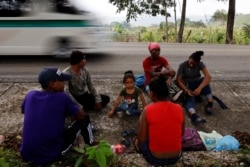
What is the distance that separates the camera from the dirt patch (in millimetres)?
5434

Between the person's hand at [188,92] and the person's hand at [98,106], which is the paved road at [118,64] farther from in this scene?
the person's hand at [98,106]

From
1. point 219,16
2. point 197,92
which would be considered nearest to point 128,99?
point 197,92

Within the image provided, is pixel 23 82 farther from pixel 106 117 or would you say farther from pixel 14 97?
pixel 106 117

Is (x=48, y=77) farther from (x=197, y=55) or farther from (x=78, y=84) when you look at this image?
(x=197, y=55)

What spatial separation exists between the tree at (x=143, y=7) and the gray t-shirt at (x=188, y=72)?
22.8 meters

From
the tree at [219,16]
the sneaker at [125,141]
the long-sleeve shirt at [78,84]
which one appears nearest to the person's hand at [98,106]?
the long-sleeve shirt at [78,84]

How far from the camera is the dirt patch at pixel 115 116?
214 inches

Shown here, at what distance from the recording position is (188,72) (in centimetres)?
629

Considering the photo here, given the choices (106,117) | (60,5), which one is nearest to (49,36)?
(60,5)

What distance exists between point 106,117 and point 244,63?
5828mm

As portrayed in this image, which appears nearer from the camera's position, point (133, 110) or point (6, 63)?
point (133, 110)

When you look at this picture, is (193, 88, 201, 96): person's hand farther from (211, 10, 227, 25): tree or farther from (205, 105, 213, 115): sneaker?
(211, 10, 227, 25): tree

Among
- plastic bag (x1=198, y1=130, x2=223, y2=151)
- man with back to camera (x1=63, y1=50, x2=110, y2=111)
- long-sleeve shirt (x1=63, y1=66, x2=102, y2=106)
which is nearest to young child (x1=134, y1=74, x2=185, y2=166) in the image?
plastic bag (x1=198, y1=130, x2=223, y2=151)

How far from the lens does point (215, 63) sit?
10062mm
